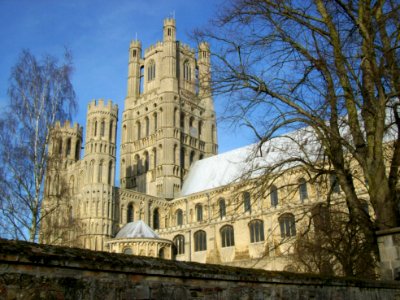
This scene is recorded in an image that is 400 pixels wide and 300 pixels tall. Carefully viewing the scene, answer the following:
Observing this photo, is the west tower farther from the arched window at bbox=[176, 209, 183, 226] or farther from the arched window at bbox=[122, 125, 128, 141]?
the arched window at bbox=[122, 125, 128, 141]

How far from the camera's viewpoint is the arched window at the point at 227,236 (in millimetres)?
40969

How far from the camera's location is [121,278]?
14.5ft

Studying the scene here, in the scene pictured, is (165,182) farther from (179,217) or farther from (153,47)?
(153,47)

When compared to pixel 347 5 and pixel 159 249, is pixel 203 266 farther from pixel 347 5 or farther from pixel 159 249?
pixel 159 249

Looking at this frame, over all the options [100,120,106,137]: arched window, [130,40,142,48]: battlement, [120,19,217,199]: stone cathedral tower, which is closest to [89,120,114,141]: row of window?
[100,120,106,137]: arched window

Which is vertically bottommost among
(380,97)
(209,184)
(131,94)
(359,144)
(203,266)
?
(203,266)

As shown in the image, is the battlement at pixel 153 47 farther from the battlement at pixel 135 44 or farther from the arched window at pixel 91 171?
the arched window at pixel 91 171

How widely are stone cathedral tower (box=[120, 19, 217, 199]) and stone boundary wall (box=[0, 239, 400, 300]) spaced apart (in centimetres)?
4287

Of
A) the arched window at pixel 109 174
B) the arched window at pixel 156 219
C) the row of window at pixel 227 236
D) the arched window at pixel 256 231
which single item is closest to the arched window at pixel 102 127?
the arched window at pixel 109 174

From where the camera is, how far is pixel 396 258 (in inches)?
355

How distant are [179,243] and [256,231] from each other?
8.91m

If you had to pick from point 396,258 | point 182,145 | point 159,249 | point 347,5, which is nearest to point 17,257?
point 396,258

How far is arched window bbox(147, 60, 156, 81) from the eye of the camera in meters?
59.7

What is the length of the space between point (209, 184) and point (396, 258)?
Result: 3874cm
